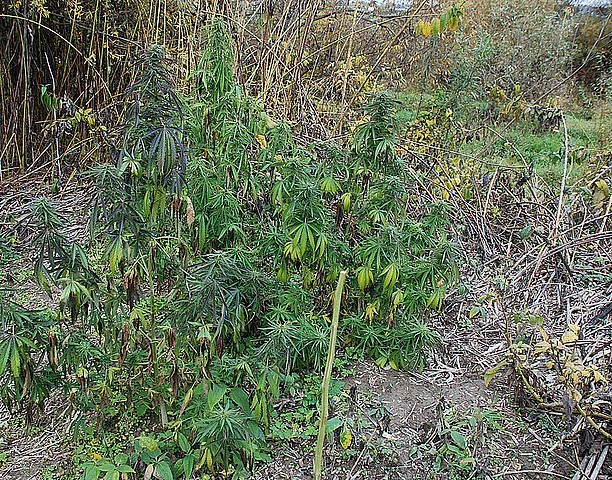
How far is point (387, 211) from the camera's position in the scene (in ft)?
7.11

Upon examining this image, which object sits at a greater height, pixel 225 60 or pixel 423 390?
pixel 225 60

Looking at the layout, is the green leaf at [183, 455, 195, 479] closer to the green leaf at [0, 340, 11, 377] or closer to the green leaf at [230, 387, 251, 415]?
the green leaf at [230, 387, 251, 415]

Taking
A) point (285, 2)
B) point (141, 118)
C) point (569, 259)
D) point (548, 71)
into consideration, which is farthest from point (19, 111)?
point (548, 71)

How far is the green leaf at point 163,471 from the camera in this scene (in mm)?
1632

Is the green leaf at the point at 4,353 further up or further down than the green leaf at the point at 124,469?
further up

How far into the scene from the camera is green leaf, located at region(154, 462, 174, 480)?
163 centimetres

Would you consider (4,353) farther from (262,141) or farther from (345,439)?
(262,141)

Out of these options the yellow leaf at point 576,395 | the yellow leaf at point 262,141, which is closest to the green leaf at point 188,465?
the yellow leaf at point 576,395

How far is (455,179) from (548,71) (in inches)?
151

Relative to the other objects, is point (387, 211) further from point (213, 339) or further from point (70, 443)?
point (70, 443)

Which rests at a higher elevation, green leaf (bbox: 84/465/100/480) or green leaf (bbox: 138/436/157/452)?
green leaf (bbox: 138/436/157/452)

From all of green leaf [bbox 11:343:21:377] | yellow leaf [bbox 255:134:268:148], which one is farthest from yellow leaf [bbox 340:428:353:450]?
yellow leaf [bbox 255:134:268:148]

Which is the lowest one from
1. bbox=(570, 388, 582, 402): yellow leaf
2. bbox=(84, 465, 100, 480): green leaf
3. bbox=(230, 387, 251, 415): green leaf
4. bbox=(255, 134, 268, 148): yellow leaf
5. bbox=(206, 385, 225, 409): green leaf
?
bbox=(84, 465, 100, 480): green leaf

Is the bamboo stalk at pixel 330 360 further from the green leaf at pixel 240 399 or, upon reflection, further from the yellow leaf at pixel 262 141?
the yellow leaf at pixel 262 141
